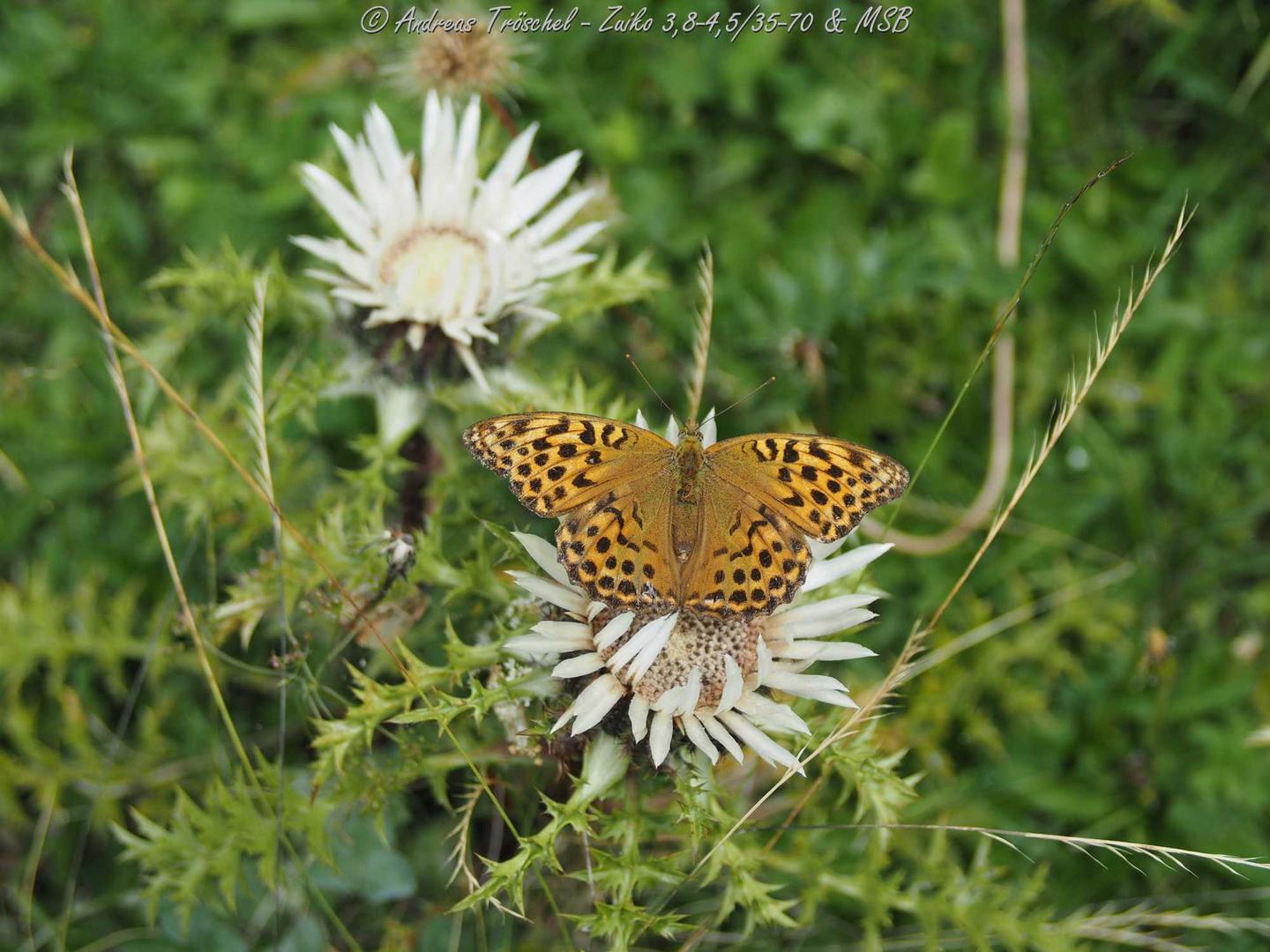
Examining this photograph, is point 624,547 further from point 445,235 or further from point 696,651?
point 445,235

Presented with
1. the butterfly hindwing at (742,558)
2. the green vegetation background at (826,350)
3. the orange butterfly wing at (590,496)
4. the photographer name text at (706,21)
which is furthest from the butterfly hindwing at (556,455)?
the photographer name text at (706,21)

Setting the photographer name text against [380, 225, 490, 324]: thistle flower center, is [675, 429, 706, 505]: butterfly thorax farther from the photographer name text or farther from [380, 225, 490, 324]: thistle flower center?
the photographer name text

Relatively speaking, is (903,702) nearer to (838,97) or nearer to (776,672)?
(776,672)

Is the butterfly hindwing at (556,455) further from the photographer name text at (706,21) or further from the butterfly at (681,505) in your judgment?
the photographer name text at (706,21)

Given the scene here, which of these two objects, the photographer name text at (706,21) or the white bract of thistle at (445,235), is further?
the photographer name text at (706,21)

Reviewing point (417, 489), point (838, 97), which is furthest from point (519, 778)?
point (838, 97)

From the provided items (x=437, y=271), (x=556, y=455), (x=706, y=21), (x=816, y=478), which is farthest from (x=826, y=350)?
(x=556, y=455)

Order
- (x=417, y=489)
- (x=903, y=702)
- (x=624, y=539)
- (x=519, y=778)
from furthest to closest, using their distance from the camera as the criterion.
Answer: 1. (x=903, y=702)
2. (x=417, y=489)
3. (x=519, y=778)
4. (x=624, y=539)
